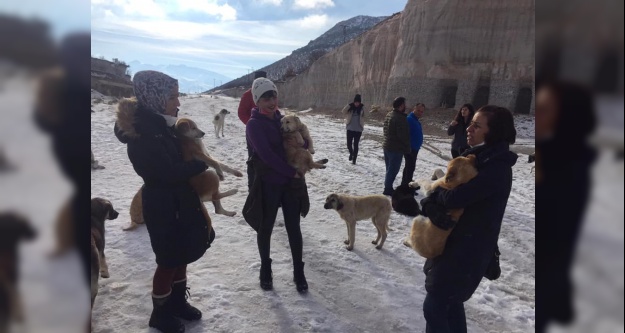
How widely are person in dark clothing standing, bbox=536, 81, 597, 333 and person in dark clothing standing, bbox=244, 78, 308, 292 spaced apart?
2847mm

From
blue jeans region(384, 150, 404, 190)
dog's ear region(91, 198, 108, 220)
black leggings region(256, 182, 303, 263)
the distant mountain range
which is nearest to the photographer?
dog's ear region(91, 198, 108, 220)

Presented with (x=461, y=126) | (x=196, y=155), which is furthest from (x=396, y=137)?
(x=196, y=155)

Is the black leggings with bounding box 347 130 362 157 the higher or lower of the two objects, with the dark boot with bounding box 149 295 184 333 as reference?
higher

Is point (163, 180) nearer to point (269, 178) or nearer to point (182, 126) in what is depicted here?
point (182, 126)

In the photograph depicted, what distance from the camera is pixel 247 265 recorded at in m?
4.46

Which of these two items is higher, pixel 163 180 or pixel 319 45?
pixel 319 45

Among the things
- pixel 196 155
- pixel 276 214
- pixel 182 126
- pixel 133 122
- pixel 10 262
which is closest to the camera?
pixel 10 262

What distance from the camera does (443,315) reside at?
252 centimetres

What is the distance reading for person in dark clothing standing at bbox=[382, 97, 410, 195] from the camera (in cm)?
703

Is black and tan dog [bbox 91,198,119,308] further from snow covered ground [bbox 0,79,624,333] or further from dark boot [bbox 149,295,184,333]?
dark boot [bbox 149,295,184,333]

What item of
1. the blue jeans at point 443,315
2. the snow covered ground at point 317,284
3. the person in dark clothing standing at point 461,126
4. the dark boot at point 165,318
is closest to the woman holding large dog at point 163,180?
the dark boot at point 165,318

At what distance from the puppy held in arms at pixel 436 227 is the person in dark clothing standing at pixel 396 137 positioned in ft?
14.8

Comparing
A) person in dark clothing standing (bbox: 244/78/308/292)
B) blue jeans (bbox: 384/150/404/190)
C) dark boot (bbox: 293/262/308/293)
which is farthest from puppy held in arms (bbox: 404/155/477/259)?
blue jeans (bbox: 384/150/404/190)

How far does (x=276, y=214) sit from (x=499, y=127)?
2218mm
